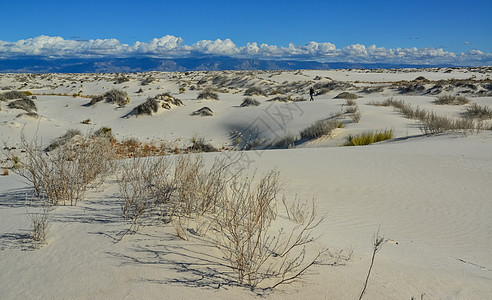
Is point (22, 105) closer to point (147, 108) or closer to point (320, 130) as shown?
point (147, 108)

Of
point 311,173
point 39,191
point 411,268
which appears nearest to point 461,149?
point 311,173

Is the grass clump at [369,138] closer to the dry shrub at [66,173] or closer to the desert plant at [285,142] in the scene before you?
the desert plant at [285,142]

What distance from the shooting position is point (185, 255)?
294cm

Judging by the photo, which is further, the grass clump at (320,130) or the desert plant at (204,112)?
the desert plant at (204,112)

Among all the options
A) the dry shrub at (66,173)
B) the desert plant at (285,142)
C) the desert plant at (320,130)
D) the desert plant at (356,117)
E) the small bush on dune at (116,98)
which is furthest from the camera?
the small bush on dune at (116,98)

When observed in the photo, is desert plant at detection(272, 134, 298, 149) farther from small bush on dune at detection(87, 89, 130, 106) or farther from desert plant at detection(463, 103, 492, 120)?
small bush on dune at detection(87, 89, 130, 106)

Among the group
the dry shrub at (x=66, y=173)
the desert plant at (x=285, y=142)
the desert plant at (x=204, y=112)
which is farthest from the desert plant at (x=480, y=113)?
the dry shrub at (x=66, y=173)

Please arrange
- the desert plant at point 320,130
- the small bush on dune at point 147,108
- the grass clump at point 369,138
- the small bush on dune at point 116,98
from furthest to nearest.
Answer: the small bush on dune at point 116,98 → the small bush on dune at point 147,108 → the desert plant at point 320,130 → the grass clump at point 369,138

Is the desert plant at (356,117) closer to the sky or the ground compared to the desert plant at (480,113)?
closer to the ground

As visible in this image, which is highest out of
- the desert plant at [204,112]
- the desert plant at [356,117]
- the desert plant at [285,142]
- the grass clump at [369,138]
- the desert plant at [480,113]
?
the desert plant at [480,113]

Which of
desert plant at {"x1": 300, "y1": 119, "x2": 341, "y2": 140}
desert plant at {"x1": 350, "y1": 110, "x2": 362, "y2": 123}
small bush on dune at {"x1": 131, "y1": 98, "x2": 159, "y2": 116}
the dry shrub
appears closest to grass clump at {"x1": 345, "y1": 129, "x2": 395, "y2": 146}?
desert plant at {"x1": 300, "y1": 119, "x2": 341, "y2": 140}

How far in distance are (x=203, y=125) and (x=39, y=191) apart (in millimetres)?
13810

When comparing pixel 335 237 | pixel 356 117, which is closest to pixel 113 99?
pixel 356 117

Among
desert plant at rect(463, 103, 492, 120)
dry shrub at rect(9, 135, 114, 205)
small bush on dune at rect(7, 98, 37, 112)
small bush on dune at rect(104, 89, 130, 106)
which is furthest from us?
small bush on dune at rect(104, 89, 130, 106)
